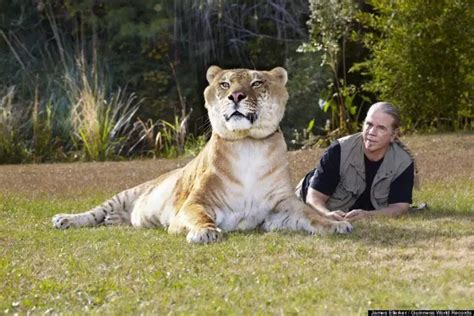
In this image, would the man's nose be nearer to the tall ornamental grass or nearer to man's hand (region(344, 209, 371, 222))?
man's hand (region(344, 209, 371, 222))

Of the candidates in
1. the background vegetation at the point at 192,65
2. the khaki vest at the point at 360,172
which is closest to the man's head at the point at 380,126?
the khaki vest at the point at 360,172

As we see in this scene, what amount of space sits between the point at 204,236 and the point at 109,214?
7.47 ft

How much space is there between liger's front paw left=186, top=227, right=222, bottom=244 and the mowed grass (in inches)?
2.4

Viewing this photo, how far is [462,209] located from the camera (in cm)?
912

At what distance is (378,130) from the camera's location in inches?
334

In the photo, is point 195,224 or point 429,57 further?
point 429,57

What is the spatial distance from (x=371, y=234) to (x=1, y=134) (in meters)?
10.6

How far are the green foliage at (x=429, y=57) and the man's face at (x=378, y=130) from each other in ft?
26.8

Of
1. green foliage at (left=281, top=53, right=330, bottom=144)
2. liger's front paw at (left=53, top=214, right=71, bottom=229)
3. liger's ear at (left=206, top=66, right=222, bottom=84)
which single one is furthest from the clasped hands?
green foliage at (left=281, top=53, right=330, bottom=144)

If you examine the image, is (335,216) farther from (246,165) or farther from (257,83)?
(257,83)

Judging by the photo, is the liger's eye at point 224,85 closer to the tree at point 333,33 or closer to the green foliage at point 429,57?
the green foliage at point 429,57

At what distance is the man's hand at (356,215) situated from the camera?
328 inches

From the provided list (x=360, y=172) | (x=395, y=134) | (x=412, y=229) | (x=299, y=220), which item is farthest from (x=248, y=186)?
(x=395, y=134)

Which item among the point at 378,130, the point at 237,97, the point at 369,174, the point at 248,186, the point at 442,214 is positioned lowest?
the point at 442,214
